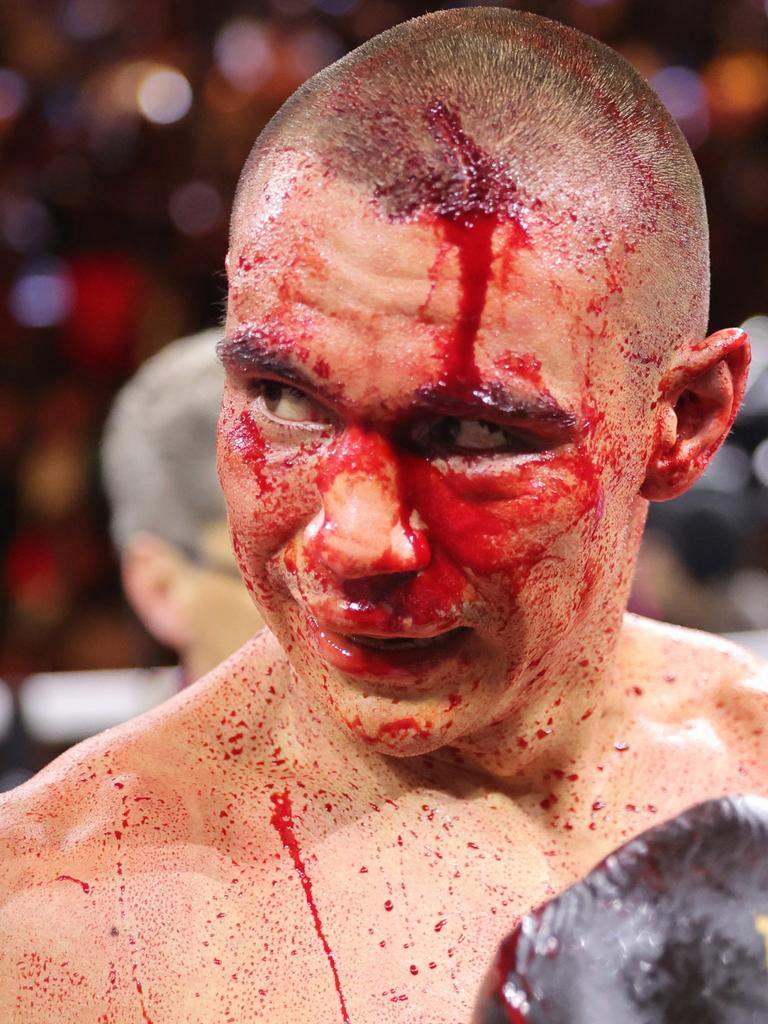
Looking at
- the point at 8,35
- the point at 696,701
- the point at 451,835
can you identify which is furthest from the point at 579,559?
the point at 8,35

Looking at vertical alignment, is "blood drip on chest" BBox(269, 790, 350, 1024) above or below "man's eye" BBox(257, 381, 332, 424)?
below

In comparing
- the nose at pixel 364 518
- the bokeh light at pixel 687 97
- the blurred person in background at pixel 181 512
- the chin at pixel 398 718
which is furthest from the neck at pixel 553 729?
the bokeh light at pixel 687 97

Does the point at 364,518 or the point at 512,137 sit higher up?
the point at 512,137

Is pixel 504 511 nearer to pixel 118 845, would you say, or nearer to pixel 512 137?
pixel 512 137

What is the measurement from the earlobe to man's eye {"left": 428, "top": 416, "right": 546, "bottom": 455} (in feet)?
3.58

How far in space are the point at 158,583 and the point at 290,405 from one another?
1.08 meters

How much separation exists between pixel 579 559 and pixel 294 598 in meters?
0.19

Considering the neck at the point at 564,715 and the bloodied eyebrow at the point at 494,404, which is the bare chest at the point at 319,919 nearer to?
the neck at the point at 564,715

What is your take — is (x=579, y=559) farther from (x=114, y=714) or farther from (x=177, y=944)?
(x=114, y=714)

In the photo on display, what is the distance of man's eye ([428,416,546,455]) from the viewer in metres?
0.90

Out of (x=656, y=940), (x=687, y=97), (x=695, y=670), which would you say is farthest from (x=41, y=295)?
(x=656, y=940)

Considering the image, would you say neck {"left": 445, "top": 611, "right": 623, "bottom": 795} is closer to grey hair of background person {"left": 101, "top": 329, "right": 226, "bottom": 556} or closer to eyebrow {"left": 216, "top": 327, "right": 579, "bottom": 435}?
eyebrow {"left": 216, "top": 327, "right": 579, "bottom": 435}

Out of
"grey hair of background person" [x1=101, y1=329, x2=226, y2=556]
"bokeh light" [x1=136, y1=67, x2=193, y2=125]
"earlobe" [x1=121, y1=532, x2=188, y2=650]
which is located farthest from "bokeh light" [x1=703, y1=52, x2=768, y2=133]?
"earlobe" [x1=121, y1=532, x2=188, y2=650]

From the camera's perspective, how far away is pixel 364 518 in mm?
861
